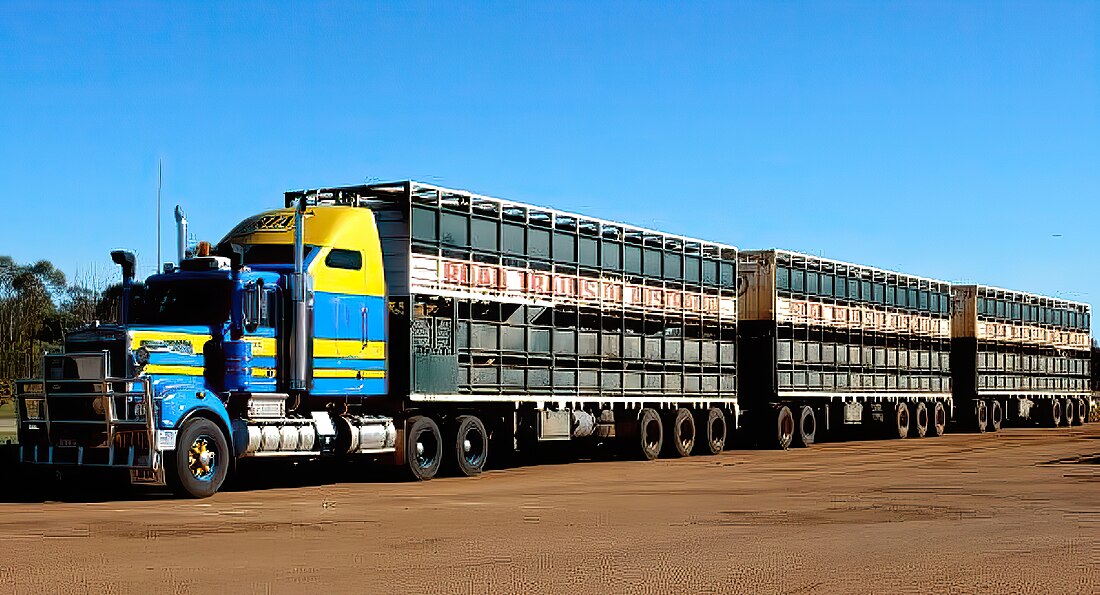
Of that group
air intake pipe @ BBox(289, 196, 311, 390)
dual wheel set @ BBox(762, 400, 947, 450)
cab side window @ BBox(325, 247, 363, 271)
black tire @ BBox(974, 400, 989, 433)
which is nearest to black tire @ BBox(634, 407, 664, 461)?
dual wheel set @ BBox(762, 400, 947, 450)

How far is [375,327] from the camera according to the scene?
23.1m

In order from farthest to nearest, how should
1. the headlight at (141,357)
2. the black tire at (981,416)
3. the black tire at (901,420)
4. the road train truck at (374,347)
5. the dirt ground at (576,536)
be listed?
the black tire at (981,416) < the black tire at (901,420) < the road train truck at (374,347) < the headlight at (141,357) < the dirt ground at (576,536)

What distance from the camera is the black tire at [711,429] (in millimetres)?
33031

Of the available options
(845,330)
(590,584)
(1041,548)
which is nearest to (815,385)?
(845,330)

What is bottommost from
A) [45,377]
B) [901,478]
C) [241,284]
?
[901,478]

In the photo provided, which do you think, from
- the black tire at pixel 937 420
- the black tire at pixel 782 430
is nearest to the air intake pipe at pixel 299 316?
the black tire at pixel 782 430

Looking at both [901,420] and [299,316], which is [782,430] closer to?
[901,420]

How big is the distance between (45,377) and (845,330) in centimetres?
2444

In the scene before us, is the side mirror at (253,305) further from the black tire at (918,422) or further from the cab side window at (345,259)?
the black tire at (918,422)

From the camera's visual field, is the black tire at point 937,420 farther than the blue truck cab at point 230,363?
Yes

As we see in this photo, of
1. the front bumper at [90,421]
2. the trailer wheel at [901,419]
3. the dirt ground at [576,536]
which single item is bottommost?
the dirt ground at [576,536]

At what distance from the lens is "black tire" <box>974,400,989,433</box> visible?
1913 inches

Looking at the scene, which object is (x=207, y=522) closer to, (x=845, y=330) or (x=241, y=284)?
(x=241, y=284)

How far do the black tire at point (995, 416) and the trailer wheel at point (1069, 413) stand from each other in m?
8.19
